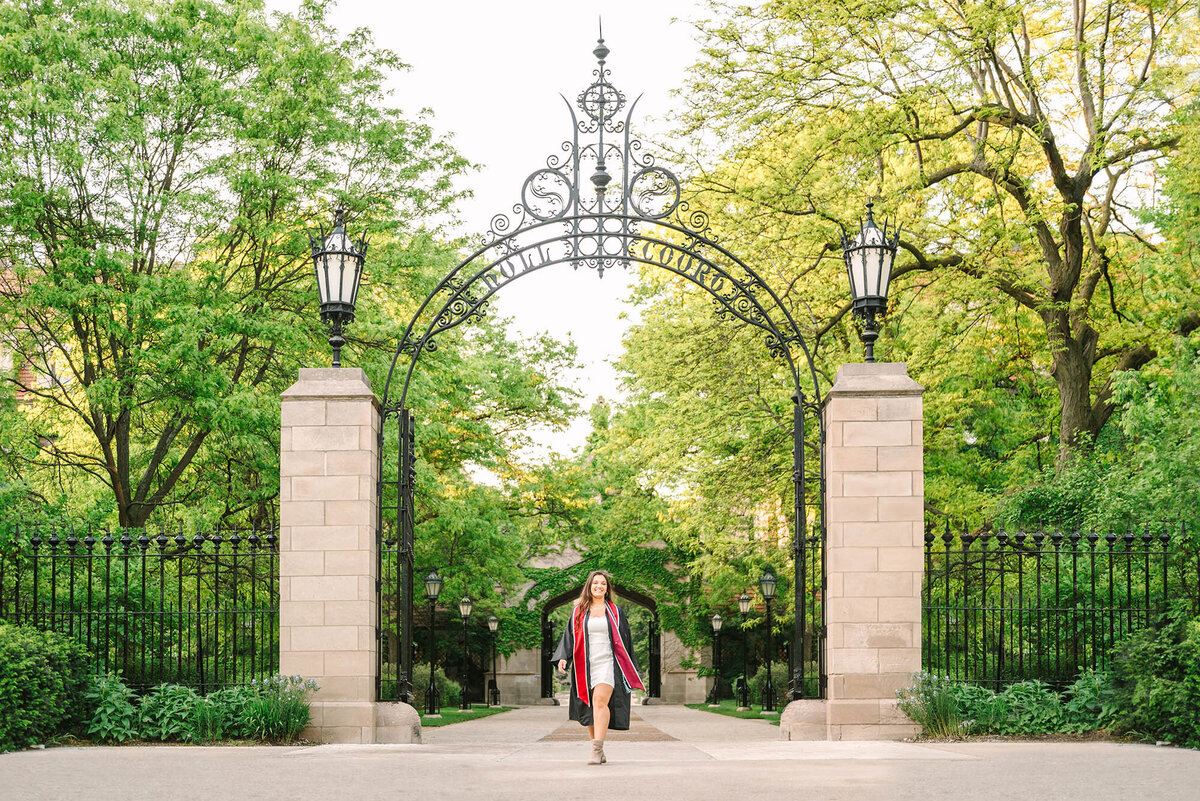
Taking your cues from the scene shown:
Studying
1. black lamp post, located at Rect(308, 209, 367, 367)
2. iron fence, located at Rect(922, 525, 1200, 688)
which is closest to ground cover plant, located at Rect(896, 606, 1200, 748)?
iron fence, located at Rect(922, 525, 1200, 688)

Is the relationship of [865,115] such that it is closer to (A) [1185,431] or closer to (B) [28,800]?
(A) [1185,431]

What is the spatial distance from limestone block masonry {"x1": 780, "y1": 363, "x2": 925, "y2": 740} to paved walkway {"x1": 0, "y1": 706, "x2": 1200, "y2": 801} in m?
0.58

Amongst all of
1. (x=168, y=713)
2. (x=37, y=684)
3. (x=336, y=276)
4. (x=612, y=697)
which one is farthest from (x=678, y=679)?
(x=612, y=697)

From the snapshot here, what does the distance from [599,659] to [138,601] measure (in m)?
7.77

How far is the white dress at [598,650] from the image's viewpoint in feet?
31.0

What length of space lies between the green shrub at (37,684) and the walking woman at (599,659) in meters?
4.55

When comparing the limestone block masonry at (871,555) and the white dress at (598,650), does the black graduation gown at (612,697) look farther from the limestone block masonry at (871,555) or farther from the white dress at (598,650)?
the limestone block masonry at (871,555)

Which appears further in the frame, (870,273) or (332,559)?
(870,273)

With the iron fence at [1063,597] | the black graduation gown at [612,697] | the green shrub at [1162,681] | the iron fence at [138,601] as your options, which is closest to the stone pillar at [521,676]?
the iron fence at [138,601]

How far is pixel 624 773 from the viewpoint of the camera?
27.8 feet

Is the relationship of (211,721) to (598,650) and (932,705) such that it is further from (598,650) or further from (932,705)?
(932,705)

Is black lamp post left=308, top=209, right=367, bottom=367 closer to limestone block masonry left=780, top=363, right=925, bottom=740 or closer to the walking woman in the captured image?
the walking woman

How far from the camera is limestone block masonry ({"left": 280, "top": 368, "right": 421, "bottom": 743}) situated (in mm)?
11328

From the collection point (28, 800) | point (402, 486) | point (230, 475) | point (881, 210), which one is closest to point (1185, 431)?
point (881, 210)
